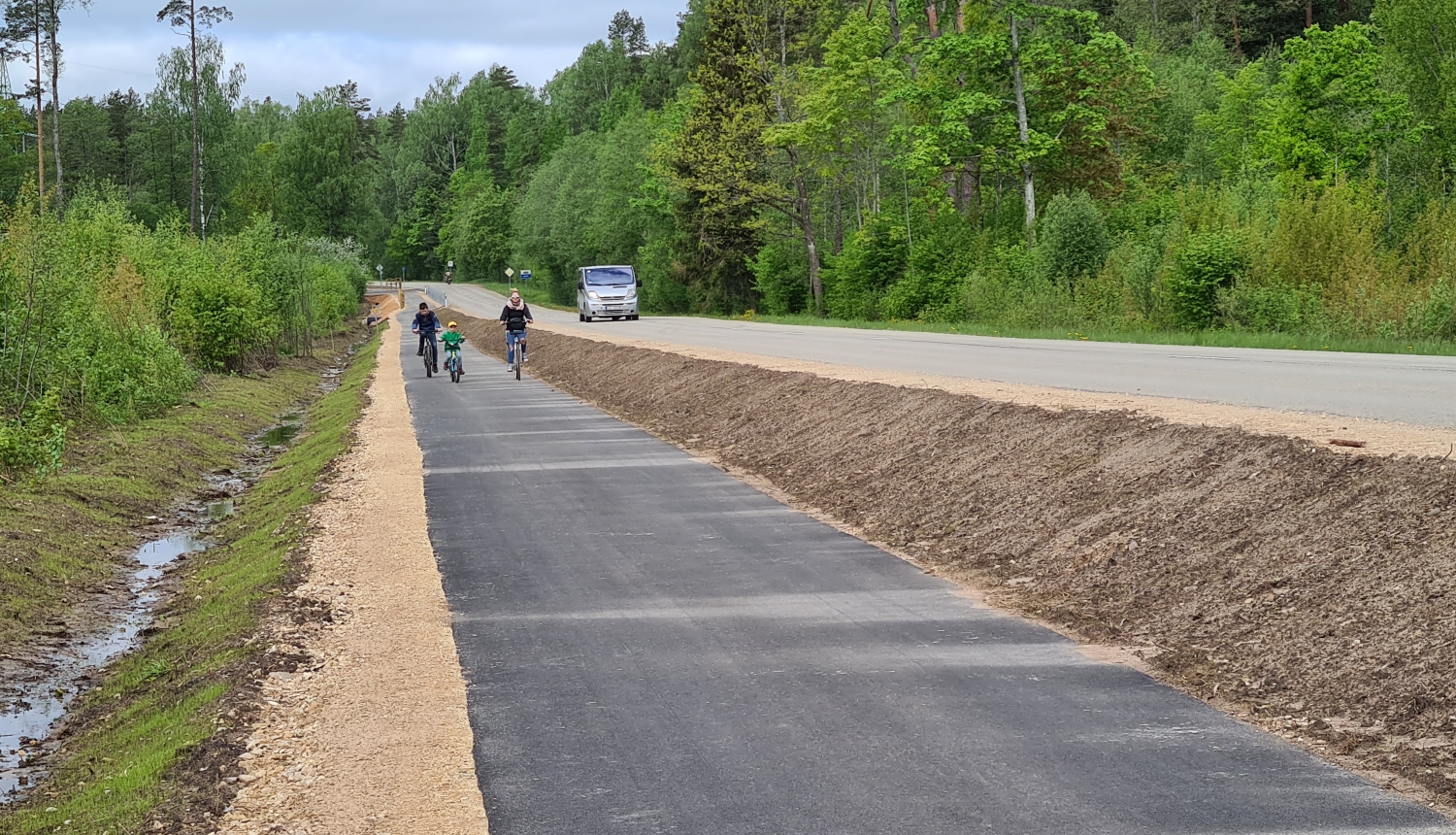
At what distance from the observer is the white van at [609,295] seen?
61000 mm

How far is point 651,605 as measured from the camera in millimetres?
9477

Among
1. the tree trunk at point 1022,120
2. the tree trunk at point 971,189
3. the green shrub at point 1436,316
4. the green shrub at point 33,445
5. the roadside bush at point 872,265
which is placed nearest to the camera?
the green shrub at point 33,445

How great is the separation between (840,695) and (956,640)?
4.50ft

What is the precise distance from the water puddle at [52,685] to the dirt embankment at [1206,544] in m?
6.36

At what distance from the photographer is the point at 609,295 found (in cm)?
6125

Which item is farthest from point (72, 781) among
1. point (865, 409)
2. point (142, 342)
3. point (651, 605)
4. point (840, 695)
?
point (142, 342)

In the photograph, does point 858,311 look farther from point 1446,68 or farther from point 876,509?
point 876,509

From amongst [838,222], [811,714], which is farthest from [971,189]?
[811,714]

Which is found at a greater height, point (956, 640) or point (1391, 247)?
point (1391, 247)

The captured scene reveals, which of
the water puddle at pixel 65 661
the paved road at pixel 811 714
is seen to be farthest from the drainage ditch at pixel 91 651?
the paved road at pixel 811 714

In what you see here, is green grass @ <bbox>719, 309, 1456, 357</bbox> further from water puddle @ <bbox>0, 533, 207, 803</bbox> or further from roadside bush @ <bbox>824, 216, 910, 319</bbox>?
water puddle @ <bbox>0, 533, 207, 803</bbox>

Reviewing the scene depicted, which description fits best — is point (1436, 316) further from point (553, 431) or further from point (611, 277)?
point (611, 277)

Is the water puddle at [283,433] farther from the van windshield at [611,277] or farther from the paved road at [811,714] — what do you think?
the van windshield at [611,277]

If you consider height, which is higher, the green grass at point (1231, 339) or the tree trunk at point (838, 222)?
the tree trunk at point (838, 222)
